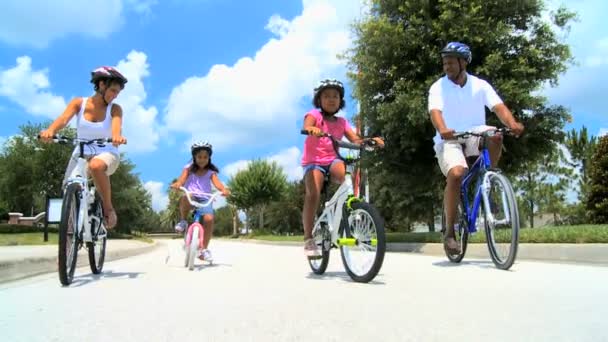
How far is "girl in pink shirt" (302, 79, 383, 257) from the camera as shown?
5391mm

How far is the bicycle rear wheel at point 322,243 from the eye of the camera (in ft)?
17.4

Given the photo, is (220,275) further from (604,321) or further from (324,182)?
(604,321)

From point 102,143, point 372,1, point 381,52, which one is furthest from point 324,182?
point 372,1

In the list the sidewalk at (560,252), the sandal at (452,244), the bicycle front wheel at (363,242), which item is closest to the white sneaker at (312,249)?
the bicycle front wheel at (363,242)

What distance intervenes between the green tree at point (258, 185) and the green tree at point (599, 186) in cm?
3590

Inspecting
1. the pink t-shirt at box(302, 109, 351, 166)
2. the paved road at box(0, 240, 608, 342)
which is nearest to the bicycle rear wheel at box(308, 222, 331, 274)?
the paved road at box(0, 240, 608, 342)

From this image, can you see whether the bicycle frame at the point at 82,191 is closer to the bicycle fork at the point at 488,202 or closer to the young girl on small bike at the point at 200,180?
the young girl on small bike at the point at 200,180

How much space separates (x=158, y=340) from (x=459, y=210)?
4.49m

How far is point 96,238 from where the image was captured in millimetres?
5730

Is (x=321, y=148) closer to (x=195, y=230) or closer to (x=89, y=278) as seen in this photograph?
(x=89, y=278)

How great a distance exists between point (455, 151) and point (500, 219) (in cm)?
90

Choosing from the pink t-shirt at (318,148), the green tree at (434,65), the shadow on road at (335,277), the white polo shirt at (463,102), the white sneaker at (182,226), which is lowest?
the shadow on road at (335,277)

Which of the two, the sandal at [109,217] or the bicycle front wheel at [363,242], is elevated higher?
the sandal at [109,217]

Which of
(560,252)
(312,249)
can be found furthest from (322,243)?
(560,252)
